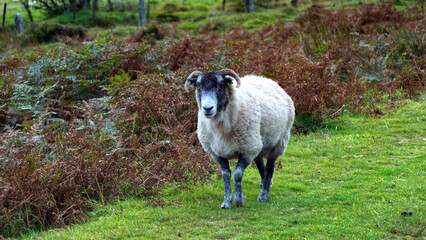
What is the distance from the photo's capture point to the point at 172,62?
1338cm

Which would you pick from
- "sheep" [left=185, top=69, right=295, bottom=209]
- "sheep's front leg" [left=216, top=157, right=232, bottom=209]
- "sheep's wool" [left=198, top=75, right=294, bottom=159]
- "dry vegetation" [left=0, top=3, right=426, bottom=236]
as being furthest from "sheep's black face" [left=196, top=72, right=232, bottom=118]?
"dry vegetation" [left=0, top=3, right=426, bottom=236]

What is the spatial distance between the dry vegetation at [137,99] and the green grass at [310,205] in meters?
0.60

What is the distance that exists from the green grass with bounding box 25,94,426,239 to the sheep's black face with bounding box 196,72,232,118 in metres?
1.51

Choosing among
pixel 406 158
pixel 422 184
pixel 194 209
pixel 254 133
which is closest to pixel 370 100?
pixel 406 158

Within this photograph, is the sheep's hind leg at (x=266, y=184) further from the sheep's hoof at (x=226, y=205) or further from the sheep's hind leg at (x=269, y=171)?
the sheep's hoof at (x=226, y=205)

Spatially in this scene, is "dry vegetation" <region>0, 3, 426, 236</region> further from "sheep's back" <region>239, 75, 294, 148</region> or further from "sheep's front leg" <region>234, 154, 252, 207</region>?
"sheep's back" <region>239, 75, 294, 148</region>

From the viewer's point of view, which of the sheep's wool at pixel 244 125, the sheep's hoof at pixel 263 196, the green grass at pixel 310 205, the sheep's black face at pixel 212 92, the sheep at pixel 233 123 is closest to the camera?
the green grass at pixel 310 205

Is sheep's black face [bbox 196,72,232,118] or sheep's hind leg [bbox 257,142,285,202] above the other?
sheep's black face [bbox 196,72,232,118]

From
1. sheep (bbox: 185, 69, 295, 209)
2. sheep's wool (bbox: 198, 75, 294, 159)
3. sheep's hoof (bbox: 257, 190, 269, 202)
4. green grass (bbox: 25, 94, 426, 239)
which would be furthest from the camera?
sheep's hoof (bbox: 257, 190, 269, 202)

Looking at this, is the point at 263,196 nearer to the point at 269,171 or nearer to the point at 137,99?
the point at 269,171

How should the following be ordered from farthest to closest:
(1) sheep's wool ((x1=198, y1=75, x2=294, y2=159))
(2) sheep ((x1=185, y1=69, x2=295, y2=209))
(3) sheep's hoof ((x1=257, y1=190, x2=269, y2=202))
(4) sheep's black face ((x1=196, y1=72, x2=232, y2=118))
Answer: (3) sheep's hoof ((x1=257, y1=190, x2=269, y2=202))
(1) sheep's wool ((x1=198, y1=75, x2=294, y2=159))
(2) sheep ((x1=185, y1=69, x2=295, y2=209))
(4) sheep's black face ((x1=196, y1=72, x2=232, y2=118))

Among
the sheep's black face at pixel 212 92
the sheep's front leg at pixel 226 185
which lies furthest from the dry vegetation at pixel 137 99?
the sheep's black face at pixel 212 92

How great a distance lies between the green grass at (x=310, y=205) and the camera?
227 inches

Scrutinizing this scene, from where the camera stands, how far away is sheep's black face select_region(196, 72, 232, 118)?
6.30 meters
